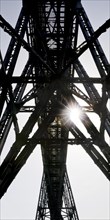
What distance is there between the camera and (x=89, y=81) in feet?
20.1

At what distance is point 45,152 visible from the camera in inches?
507

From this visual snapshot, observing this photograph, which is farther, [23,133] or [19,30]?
[19,30]

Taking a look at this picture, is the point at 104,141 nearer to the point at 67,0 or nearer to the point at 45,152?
the point at 67,0

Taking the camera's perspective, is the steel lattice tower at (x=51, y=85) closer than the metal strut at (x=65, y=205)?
Yes

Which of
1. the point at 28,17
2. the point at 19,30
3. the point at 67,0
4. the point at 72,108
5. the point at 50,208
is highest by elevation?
the point at 67,0

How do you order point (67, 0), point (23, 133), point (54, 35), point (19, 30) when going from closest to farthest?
point (23, 133), point (19, 30), point (67, 0), point (54, 35)

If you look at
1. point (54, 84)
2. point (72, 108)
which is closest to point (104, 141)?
point (72, 108)

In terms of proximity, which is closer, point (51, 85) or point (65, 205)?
point (51, 85)

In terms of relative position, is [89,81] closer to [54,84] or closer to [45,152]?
[54,84]

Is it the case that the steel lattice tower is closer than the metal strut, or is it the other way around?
the steel lattice tower

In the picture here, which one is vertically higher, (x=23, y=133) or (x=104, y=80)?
(x=104, y=80)

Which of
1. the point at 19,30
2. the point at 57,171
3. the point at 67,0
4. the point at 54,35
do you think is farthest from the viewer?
the point at 57,171

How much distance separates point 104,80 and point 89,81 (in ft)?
1.09

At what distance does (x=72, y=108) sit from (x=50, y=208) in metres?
10.5
